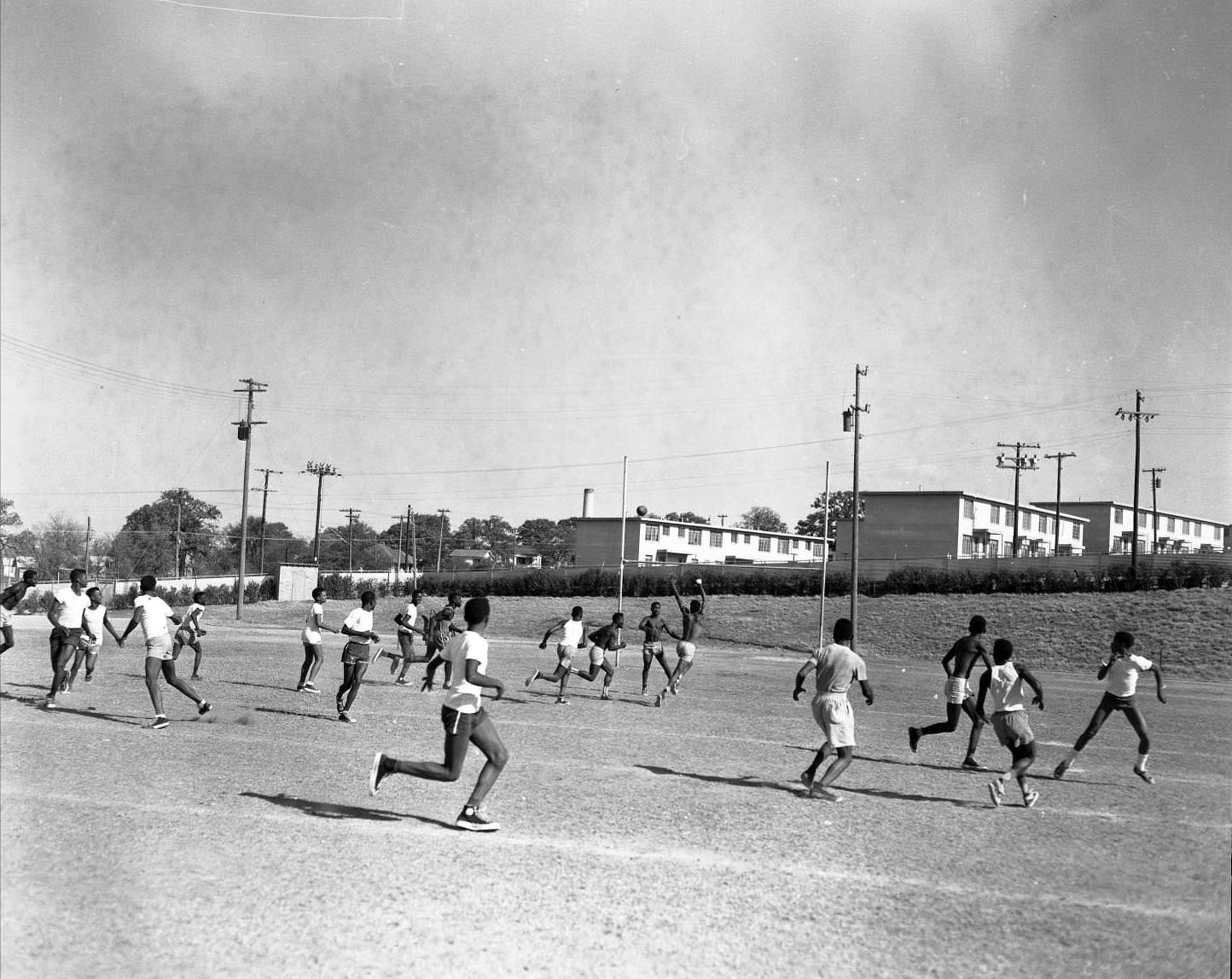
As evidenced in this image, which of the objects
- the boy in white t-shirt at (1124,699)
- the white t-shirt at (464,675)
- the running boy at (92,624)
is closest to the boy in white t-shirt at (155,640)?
the running boy at (92,624)

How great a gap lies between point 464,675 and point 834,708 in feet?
12.1

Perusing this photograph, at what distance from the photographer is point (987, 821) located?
8898mm

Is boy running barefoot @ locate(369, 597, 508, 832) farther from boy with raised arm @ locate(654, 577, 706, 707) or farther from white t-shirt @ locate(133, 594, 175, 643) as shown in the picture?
boy with raised arm @ locate(654, 577, 706, 707)

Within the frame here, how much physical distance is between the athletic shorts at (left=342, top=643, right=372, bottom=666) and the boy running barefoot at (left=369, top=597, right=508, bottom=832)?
6088 mm

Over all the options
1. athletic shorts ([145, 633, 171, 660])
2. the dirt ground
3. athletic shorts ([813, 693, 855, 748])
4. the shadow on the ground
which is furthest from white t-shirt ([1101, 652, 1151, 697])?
athletic shorts ([145, 633, 171, 660])

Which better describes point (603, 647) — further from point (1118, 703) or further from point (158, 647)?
point (1118, 703)

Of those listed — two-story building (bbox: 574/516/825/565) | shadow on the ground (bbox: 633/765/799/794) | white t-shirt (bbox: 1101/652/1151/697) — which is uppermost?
two-story building (bbox: 574/516/825/565)

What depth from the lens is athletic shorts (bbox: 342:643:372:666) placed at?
45.7 ft

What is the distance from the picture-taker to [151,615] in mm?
12344

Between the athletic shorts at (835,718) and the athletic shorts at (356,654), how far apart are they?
252 inches

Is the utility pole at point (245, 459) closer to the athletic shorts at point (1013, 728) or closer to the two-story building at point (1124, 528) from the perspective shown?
the athletic shorts at point (1013, 728)

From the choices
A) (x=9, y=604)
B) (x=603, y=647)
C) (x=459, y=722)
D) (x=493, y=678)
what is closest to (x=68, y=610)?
(x=9, y=604)

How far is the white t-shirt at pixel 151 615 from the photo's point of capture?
12.3 metres

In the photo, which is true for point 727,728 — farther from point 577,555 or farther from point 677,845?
point 577,555
